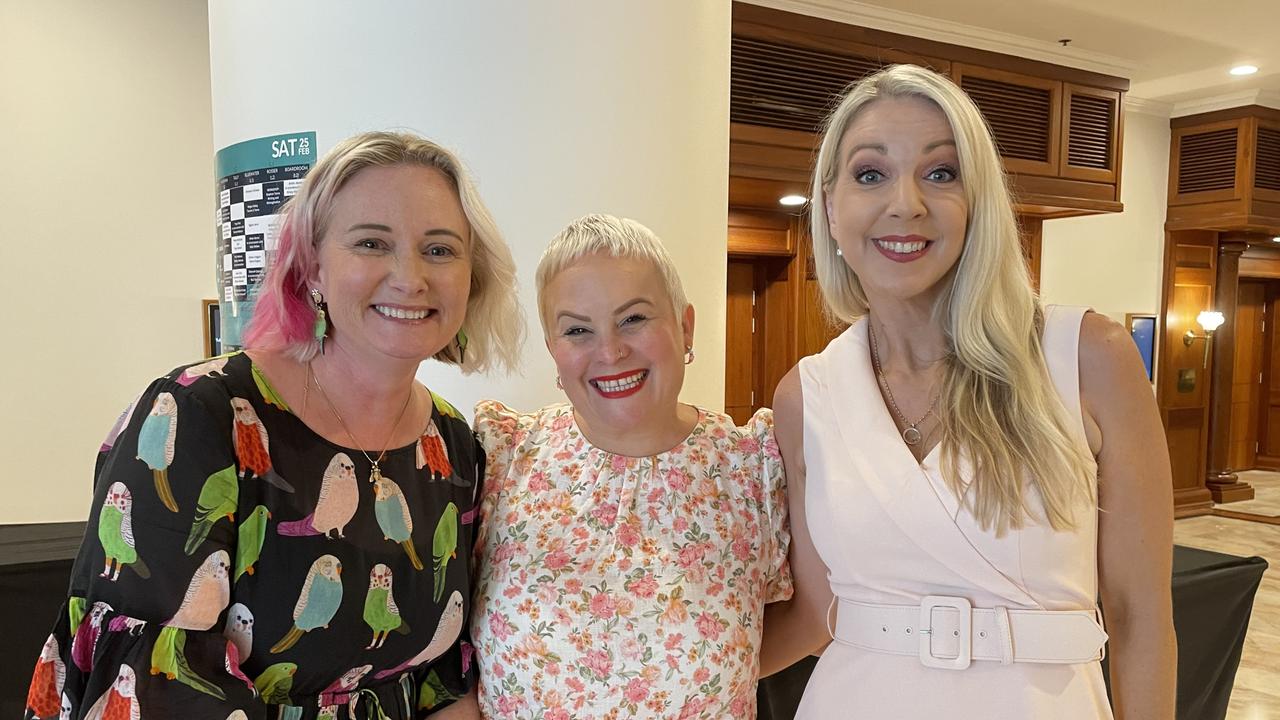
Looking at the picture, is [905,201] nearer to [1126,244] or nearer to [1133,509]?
[1133,509]

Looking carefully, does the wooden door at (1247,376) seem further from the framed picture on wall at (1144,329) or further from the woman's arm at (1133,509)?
the woman's arm at (1133,509)

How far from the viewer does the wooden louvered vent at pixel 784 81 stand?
4867mm

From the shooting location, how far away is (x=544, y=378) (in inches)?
83.0

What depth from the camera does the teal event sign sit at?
2064 mm

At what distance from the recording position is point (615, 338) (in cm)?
145

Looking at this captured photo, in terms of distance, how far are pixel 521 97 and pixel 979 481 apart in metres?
1.30

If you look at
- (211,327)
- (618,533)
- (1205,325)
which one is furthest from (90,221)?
A: (1205,325)

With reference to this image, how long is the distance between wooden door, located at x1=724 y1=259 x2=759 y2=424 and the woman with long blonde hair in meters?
4.72

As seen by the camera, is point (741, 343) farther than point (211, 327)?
Yes

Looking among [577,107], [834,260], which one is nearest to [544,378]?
[577,107]

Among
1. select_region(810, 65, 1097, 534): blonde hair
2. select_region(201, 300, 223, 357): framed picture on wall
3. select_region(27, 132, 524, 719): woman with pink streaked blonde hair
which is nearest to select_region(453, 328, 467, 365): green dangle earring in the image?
select_region(27, 132, 524, 719): woman with pink streaked blonde hair

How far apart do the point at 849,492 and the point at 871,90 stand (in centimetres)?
69

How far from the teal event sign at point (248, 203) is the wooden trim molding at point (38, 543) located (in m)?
0.65

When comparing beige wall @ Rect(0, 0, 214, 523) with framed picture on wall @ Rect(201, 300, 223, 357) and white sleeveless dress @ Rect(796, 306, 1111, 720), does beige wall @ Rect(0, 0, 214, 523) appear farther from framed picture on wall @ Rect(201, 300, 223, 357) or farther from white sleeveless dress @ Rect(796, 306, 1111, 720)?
white sleeveless dress @ Rect(796, 306, 1111, 720)
